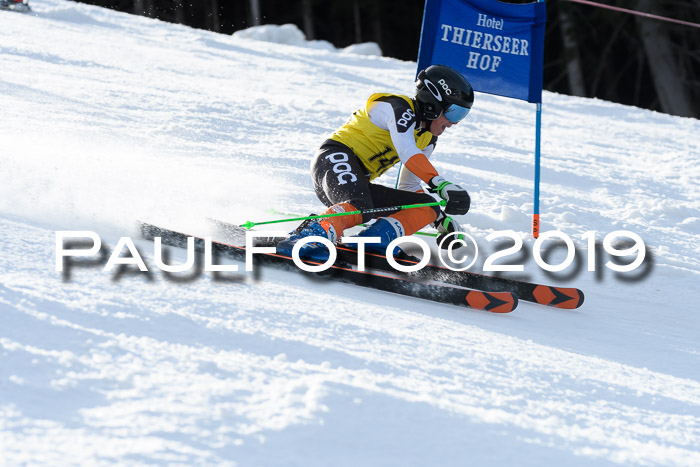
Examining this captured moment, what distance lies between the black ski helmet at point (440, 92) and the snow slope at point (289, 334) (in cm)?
112

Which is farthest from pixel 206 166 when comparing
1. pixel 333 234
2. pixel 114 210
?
pixel 333 234

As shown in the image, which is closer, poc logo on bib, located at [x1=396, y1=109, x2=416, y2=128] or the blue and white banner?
poc logo on bib, located at [x1=396, y1=109, x2=416, y2=128]

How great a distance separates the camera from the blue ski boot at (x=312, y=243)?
4203mm

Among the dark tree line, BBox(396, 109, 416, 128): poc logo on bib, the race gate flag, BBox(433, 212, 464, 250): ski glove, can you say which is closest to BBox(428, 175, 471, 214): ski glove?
BBox(396, 109, 416, 128): poc logo on bib

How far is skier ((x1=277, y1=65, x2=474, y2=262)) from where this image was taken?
14.0 feet

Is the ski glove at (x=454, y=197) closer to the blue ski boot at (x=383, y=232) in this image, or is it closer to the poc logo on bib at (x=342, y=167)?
the blue ski boot at (x=383, y=232)

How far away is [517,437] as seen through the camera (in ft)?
8.01

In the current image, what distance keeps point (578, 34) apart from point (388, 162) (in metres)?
16.4

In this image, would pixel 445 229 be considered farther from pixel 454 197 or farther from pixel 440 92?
pixel 440 92

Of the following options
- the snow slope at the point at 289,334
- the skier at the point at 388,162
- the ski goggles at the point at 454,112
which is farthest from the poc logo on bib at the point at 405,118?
the snow slope at the point at 289,334

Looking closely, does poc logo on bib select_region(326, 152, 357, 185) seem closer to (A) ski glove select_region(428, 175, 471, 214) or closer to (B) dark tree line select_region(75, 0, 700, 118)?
(A) ski glove select_region(428, 175, 471, 214)

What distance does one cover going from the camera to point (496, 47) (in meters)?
5.84

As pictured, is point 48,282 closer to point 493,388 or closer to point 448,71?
point 493,388

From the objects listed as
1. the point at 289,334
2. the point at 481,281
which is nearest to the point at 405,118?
the point at 481,281
